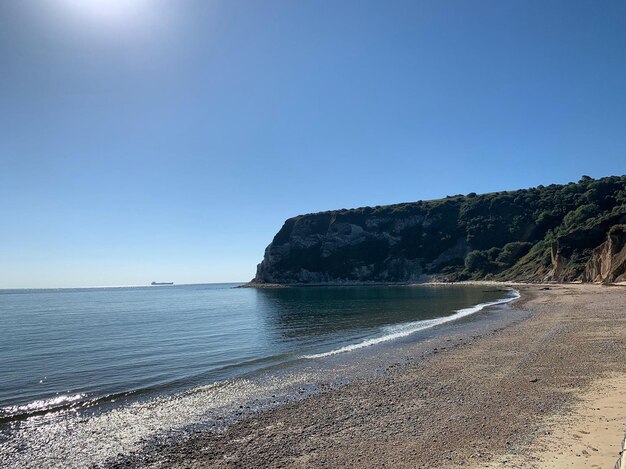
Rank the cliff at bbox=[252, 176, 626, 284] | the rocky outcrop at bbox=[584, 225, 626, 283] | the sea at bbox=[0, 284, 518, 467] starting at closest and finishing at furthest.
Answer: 1. the sea at bbox=[0, 284, 518, 467]
2. the rocky outcrop at bbox=[584, 225, 626, 283]
3. the cliff at bbox=[252, 176, 626, 284]

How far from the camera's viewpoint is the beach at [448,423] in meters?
8.09

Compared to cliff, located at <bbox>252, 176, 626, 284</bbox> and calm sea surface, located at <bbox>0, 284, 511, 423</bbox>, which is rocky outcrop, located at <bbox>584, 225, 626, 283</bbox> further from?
calm sea surface, located at <bbox>0, 284, 511, 423</bbox>

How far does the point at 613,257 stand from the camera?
200 ft

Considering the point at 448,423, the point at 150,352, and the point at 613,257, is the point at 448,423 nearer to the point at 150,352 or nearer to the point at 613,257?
the point at 150,352

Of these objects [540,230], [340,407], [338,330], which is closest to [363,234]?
[540,230]

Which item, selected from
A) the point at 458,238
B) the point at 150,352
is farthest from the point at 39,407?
the point at 458,238

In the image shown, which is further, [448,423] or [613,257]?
[613,257]

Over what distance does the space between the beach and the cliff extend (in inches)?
2706

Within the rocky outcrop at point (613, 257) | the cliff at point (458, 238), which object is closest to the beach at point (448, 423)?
the rocky outcrop at point (613, 257)

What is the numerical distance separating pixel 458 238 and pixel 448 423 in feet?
435

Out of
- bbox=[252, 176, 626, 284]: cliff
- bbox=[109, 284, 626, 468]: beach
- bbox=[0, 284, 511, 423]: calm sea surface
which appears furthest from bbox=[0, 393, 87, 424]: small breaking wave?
bbox=[252, 176, 626, 284]: cliff

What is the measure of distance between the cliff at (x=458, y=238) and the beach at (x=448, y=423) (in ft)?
225

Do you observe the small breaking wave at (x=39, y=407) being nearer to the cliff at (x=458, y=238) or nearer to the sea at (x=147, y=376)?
the sea at (x=147, y=376)

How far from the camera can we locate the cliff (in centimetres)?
9111
